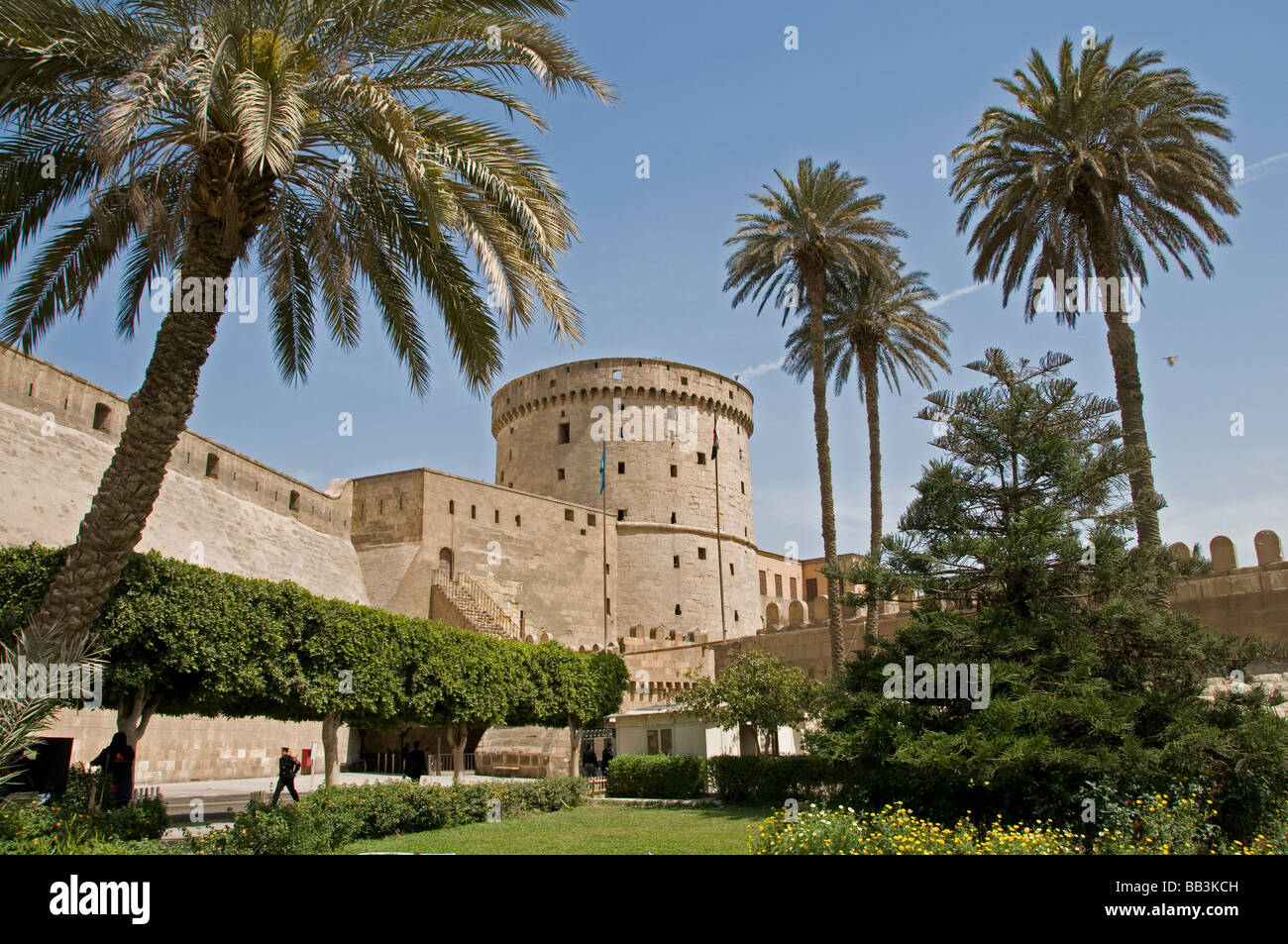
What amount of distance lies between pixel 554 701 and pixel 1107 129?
17.2m

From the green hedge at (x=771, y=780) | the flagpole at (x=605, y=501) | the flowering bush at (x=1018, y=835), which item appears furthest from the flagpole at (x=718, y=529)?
the flowering bush at (x=1018, y=835)

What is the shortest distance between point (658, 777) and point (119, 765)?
38.5ft

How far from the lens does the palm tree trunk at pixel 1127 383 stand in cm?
1495

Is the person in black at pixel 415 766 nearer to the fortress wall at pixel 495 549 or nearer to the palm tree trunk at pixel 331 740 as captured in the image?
the palm tree trunk at pixel 331 740

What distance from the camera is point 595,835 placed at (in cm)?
1391

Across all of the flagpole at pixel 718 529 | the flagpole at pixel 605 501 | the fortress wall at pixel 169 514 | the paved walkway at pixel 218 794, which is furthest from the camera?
the flagpole at pixel 718 529

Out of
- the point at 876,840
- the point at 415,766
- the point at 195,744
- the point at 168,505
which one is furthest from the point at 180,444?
the point at 876,840

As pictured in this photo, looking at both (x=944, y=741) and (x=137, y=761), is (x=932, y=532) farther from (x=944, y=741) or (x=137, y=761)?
(x=137, y=761)

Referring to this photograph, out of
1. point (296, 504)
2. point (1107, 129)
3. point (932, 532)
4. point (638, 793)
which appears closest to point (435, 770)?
point (638, 793)

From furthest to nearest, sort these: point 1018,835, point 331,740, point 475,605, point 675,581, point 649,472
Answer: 1. point 649,472
2. point 675,581
3. point 475,605
4. point 331,740
5. point 1018,835

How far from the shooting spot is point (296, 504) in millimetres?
31484

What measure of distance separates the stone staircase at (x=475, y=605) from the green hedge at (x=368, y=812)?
12.3 metres

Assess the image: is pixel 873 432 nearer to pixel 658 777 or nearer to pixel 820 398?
pixel 820 398

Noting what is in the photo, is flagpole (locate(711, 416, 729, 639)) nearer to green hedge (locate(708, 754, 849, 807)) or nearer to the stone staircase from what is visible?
the stone staircase
